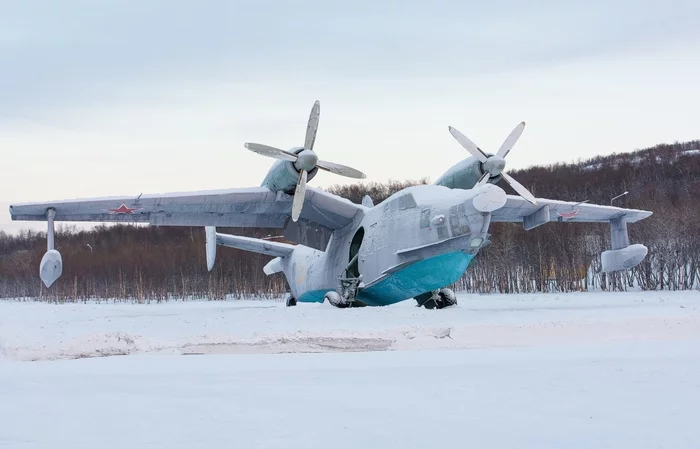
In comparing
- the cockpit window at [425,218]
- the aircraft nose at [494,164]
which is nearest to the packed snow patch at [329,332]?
the cockpit window at [425,218]

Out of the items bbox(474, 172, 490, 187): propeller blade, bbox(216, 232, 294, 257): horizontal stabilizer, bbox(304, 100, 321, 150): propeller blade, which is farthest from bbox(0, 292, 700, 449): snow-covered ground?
bbox(216, 232, 294, 257): horizontal stabilizer

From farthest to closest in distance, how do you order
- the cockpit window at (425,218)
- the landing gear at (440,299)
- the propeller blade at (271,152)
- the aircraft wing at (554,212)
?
the aircraft wing at (554,212) < the landing gear at (440,299) < the cockpit window at (425,218) < the propeller blade at (271,152)

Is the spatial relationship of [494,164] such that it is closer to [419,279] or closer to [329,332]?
[419,279]

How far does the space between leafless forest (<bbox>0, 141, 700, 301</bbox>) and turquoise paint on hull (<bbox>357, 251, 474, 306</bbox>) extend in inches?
1161

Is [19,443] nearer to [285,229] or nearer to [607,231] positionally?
[285,229]

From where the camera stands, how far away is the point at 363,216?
21688 millimetres

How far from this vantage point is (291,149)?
62.7ft

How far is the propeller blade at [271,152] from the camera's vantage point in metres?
18.3

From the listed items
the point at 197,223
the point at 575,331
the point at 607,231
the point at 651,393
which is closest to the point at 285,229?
the point at 197,223

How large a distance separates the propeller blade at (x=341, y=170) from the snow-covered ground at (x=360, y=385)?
20.9 feet

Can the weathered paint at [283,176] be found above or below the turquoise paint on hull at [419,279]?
above

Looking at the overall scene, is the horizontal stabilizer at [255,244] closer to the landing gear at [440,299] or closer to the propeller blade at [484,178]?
the landing gear at [440,299]

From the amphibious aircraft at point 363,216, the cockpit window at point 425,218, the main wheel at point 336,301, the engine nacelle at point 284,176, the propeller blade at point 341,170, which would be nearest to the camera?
the amphibious aircraft at point 363,216

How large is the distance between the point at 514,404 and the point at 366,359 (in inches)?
161
